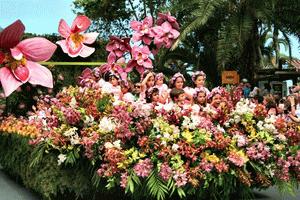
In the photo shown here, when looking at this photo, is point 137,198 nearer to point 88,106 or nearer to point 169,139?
point 169,139

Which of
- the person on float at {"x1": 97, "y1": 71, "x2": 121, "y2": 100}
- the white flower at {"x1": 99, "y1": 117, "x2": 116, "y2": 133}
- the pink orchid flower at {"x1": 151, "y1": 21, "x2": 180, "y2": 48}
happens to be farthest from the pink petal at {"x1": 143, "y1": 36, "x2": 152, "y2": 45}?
the person on float at {"x1": 97, "y1": 71, "x2": 121, "y2": 100}

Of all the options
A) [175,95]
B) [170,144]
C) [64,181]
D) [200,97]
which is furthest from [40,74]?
[200,97]

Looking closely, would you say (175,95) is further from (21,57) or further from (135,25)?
(21,57)

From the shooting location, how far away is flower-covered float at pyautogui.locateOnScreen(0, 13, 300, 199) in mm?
4367

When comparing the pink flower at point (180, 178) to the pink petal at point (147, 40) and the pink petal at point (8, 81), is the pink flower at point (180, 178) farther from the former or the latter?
the pink petal at point (8, 81)

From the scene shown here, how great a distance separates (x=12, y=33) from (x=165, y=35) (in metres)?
0.77

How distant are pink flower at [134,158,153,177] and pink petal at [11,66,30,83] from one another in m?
3.77

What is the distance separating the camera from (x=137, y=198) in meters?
4.66

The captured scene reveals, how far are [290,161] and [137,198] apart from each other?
5.64 ft

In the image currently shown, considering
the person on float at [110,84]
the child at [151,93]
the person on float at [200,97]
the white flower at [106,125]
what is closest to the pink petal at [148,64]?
the white flower at [106,125]

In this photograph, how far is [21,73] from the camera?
54cm

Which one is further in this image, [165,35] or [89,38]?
[165,35]

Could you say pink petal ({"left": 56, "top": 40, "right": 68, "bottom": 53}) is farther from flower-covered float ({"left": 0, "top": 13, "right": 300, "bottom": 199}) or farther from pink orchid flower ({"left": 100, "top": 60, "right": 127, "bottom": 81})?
flower-covered float ({"left": 0, "top": 13, "right": 300, "bottom": 199})

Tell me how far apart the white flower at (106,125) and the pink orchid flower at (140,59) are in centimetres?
299
